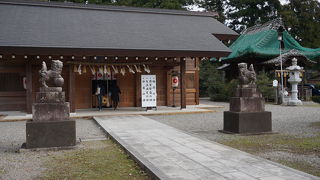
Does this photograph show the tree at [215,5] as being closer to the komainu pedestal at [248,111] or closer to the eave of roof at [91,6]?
the eave of roof at [91,6]

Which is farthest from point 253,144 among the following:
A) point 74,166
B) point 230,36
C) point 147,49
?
point 230,36

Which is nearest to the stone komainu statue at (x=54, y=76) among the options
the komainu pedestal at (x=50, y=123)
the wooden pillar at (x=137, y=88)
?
the komainu pedestal at (x=50, y=123)

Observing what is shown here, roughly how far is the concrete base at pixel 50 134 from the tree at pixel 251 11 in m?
30.6

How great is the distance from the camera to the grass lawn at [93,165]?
17.5ft

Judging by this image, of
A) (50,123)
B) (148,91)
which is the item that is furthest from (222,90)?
(50,123)

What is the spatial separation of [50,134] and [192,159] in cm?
347

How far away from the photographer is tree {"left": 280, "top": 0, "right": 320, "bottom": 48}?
30.6 metres

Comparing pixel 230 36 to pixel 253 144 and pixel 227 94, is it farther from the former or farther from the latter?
pixel 253 144

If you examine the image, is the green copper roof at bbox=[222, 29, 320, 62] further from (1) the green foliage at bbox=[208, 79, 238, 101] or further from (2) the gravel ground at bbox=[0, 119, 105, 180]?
(2) the gravel ground at bbox=[0, 119, 105, 180]

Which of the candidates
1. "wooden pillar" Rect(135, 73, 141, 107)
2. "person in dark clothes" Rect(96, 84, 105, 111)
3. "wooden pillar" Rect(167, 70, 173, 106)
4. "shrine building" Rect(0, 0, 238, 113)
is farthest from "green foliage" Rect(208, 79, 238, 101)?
"person in dark clothes" Rect(96, 84, 105, 111)

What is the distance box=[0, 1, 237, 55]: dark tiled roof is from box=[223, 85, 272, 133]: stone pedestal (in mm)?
5946

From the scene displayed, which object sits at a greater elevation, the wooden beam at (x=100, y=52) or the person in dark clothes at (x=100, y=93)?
the wooden beam at (x=100, y=52)

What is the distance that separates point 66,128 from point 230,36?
45.1 feet

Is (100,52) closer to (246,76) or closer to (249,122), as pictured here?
(246,76)
